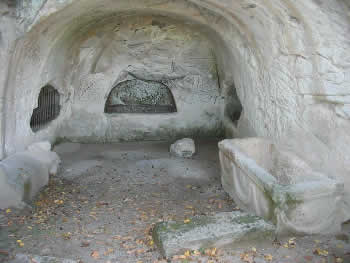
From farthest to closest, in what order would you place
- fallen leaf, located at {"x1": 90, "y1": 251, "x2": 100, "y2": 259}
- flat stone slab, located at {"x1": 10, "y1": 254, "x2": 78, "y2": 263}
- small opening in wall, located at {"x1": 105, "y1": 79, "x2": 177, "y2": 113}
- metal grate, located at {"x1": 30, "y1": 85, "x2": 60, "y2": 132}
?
small opening in wall, located at {"x1": 105, "y1": 79, "x2": 177, "y2": 113}, metal grate, located at {"x1": 30, "y1": 85, "x2": 60, "y2": 132}, fallen leaf, located at {"x1": 90, "y1": 251, "x2": 100, "y2": 259}, flat stone slab, located at {"x1": 10, "y1": 254, "x2": 78, "y2": 263}

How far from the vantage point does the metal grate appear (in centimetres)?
652

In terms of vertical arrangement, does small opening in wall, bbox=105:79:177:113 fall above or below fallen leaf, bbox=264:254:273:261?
above

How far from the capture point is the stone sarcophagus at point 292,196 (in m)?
3.44

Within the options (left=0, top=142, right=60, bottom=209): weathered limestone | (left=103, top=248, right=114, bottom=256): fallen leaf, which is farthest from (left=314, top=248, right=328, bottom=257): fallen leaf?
(left=0, top=142, right=60, bottom=209): weathered limestone

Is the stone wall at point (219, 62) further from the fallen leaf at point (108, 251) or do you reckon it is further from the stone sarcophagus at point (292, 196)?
the fallen leaf at point (108, 251)

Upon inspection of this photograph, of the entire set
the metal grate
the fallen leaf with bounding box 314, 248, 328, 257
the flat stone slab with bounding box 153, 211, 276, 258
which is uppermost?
the metal grate

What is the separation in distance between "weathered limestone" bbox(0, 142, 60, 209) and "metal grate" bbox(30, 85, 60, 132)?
887mm

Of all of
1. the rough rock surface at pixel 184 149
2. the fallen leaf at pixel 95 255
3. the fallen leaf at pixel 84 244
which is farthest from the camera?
the rough rock surface at pixel 184 149

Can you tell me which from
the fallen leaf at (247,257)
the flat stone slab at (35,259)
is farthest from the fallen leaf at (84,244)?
the fallen leaf at (247,257)

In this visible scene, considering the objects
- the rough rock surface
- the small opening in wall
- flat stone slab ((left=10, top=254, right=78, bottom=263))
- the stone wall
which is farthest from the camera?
the small opening in wall

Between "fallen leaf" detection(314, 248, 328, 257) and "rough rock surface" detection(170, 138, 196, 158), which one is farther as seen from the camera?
"rough rock surface" detection(170, 138, 196, 158)

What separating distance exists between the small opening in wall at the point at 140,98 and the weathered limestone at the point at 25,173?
2574 mm

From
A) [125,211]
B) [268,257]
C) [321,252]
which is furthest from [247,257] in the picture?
[125,211]

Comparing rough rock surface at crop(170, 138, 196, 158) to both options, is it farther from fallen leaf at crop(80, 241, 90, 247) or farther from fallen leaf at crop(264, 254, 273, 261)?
fallen leaf at crop(264, 254, 273, 261)
